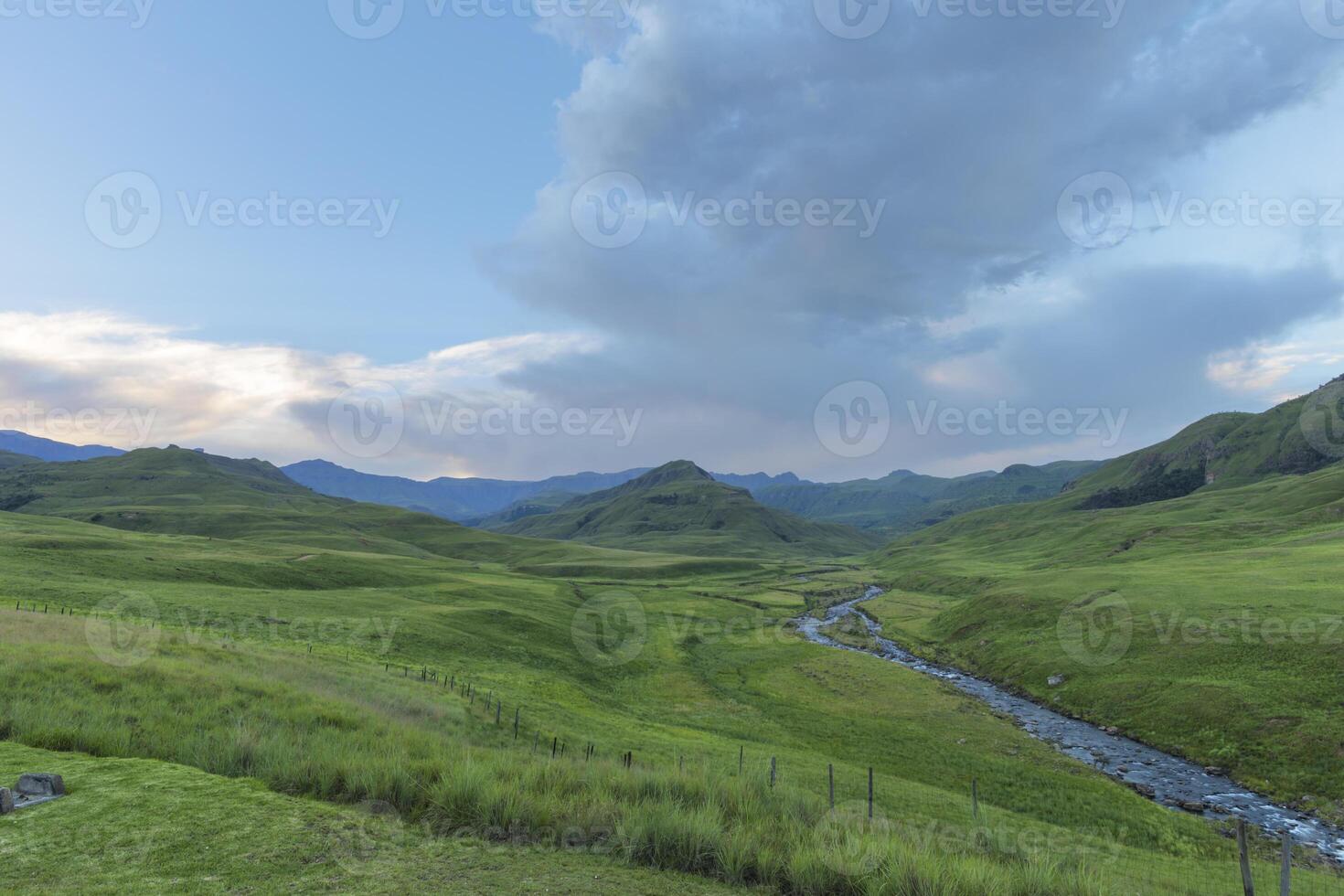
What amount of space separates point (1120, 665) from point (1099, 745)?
14863mm

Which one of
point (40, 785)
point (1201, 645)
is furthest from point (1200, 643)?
point (40, 785)

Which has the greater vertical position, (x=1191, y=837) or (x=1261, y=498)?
(x=1261, y=498)

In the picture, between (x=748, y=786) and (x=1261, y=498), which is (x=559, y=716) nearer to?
(x=748, y=786)

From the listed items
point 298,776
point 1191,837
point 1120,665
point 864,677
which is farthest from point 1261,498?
point 298,776

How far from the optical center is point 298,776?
17.7 m
